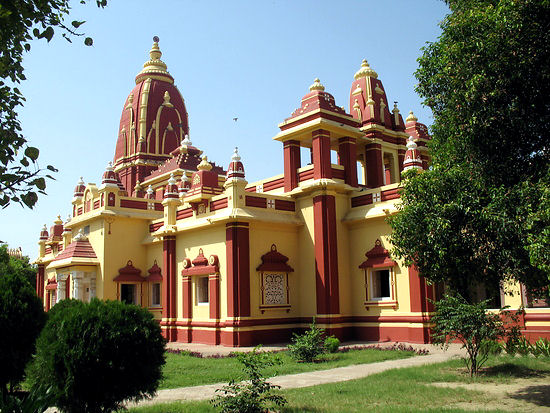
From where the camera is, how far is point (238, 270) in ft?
60.3

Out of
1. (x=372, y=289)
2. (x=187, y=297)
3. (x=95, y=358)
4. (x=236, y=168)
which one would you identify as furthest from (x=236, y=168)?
(x=95, y=358)

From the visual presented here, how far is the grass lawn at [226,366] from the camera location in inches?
452

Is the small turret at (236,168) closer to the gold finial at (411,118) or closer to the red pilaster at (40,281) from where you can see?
the gold finial at (411,118)

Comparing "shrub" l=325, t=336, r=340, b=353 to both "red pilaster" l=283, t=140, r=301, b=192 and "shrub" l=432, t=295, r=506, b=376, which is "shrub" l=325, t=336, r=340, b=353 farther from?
"red pilaster" l=283, t=140, r=301, b=192

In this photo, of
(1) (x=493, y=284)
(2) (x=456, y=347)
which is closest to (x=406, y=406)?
(1) (x=493, y=284)

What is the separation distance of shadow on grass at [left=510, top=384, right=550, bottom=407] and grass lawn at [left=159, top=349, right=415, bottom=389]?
433 cm

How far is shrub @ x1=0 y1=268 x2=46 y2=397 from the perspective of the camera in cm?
955

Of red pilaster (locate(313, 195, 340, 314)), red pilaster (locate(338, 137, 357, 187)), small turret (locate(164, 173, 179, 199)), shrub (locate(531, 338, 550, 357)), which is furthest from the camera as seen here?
small turret (locate(164, 173, 179, 199))

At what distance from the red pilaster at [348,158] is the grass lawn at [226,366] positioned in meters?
6.95

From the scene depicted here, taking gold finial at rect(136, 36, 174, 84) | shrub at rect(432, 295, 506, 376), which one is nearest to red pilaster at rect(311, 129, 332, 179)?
shrub at rect(432, 295, 506, 376)

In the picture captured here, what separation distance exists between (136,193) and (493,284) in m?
24.3

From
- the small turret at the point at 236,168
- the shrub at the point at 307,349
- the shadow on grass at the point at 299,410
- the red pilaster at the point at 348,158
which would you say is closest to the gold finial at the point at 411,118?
the red pilaster at the point at 348,158

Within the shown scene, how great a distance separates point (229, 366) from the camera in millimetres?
13359

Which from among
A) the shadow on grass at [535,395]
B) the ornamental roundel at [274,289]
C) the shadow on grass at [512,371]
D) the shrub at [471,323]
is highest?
the ornamental roundel at [274,289]
